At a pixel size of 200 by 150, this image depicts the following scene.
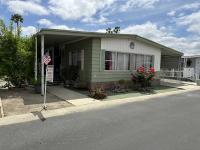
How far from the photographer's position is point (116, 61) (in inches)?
489

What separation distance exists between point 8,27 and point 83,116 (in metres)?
7.28

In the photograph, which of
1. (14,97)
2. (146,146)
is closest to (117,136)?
(146,146)

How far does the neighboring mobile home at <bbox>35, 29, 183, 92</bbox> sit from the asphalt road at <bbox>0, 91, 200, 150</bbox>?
4.68 metres

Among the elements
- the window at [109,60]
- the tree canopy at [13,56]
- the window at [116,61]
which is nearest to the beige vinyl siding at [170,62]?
→ the window at [116,61]

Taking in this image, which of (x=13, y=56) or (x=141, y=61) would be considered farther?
(x=141, y=61)

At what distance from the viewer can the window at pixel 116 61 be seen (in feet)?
39.6

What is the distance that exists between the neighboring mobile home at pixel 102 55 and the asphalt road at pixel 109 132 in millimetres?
4678

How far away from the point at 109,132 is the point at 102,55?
23.0ft

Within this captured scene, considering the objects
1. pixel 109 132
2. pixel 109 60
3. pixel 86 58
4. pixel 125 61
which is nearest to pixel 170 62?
pixel 125 61

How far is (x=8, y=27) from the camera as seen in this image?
10.7 meters

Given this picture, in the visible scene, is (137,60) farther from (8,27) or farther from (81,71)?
(8,27)

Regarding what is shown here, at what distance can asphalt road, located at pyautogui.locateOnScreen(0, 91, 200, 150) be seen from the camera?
4.24 meters

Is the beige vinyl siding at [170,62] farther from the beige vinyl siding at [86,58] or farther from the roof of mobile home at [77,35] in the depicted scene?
the beige vinyl siding at [86,58]

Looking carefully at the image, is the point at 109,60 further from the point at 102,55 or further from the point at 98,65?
the point at 98,65
